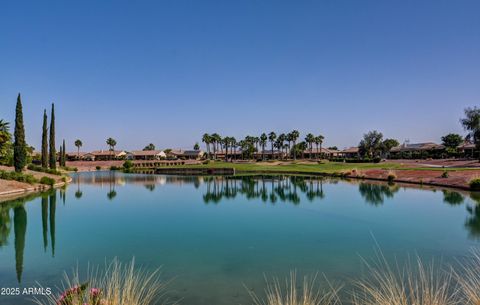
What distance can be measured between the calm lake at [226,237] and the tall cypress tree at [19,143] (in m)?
12.1

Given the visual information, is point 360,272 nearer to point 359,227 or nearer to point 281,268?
point 281,268

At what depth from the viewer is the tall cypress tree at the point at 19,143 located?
3553cm

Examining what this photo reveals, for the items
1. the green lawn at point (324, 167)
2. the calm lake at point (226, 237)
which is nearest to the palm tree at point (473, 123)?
the green lawn at point (324, 167)

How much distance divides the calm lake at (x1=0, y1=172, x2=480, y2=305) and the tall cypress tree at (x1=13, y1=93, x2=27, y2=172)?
12.1 m

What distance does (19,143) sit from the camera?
36.0 m

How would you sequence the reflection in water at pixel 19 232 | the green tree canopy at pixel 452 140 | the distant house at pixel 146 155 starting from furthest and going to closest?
the distant house at pixel 146 155 → the green tree canopy at pixel 452 140 → the reflection in water at pixel 19 232

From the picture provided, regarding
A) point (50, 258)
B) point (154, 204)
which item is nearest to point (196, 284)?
point (50, 258)

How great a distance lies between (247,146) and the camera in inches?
4692

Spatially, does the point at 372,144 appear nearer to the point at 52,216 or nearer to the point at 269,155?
the point at 269,155

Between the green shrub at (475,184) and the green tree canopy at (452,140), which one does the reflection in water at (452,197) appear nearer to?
the green shrub at (475,184)

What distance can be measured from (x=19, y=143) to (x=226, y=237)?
3202cm

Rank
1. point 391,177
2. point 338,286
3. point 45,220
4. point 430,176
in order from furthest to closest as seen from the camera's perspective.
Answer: point 391,177 → point 430,176 → point 45,220 → point 338,286

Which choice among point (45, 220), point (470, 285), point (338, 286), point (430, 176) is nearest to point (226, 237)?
point (338, 286)

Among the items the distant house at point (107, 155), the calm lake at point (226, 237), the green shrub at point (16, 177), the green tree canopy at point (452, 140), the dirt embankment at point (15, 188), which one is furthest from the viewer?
the distant house at point (107, 155)
